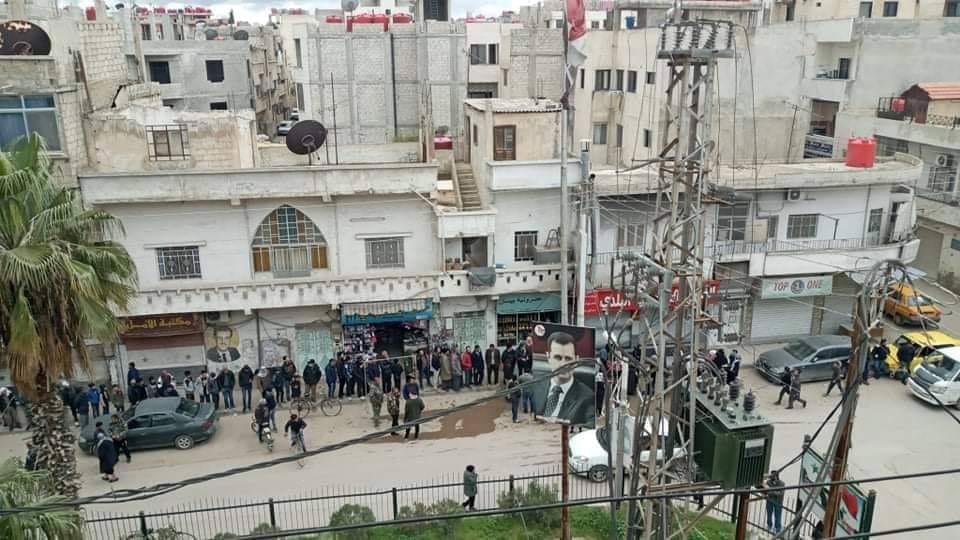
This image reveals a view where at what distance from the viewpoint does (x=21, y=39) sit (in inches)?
775

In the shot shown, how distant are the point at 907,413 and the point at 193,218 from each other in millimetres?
20842

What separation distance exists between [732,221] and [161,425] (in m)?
18.1

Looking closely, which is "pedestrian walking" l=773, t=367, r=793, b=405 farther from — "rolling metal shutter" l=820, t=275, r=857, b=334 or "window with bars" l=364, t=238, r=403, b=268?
"window with bars" l=364, t=238, r=403, b=268

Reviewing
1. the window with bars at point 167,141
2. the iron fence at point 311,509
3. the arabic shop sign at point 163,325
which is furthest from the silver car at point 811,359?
the window with bars at point 167,141

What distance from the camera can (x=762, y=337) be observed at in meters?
26.0


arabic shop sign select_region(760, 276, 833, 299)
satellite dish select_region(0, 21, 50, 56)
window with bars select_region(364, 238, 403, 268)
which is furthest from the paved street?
satellite dish select_region(0, 21, 50, 56)

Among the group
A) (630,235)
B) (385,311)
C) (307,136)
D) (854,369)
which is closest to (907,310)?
(630,235)

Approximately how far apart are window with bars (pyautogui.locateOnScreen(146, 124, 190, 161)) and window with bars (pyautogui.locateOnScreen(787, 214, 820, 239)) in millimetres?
19417

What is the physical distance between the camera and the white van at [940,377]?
20.6m

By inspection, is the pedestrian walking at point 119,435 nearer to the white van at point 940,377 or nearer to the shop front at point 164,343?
the shop front at point 164,343

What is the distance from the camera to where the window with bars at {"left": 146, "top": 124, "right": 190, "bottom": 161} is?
22.4 meters

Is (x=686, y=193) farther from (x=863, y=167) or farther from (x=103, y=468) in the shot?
(x=863, y=167)

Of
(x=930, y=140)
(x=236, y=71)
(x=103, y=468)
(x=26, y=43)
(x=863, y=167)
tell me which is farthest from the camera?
(x=236, y=71)

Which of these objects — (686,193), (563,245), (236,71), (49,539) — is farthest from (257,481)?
(236,71)
